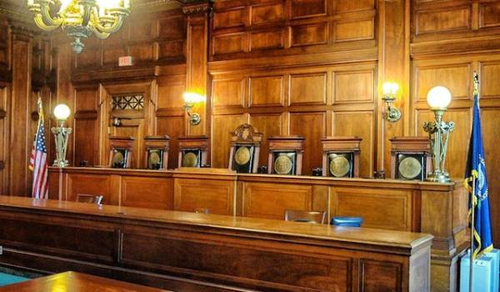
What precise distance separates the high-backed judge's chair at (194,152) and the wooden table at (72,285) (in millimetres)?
4829

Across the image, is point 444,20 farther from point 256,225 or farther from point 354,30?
point 256,225

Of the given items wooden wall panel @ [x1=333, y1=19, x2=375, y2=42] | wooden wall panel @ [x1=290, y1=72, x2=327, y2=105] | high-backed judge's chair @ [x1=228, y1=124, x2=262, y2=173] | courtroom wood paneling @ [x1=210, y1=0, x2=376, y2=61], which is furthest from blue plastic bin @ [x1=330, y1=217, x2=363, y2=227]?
wooden wall panel @ [x1=333, y1=19, x2=375, y2=42]

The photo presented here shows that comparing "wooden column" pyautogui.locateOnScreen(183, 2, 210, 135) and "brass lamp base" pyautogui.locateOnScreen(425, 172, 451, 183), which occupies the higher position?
"wooden column" pyautogui.locateOnScreen(183, 2, 210, 135)

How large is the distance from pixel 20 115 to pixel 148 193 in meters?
4.18

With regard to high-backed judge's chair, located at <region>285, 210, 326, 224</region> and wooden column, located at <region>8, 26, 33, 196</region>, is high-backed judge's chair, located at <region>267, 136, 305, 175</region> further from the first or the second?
wooden column, located at <region>8, 26, 33, 196</region>

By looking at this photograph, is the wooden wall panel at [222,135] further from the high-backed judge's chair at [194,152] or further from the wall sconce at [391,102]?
the wall sconce at [391,102]

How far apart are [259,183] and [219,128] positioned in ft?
9.06

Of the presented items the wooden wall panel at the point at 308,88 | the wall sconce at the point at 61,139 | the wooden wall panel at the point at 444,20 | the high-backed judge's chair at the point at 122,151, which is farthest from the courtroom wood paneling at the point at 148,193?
the wooden wall panel at the point at 444,20

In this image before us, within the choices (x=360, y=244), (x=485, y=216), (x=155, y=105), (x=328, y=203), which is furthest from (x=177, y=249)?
(x=155, y=105)

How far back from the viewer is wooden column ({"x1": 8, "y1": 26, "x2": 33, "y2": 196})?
9.65 m

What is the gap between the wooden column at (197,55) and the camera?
348 inches

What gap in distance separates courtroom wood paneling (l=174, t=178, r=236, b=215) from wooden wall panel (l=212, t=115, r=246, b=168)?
6.63ft

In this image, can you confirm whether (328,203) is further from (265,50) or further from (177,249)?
(265,50)

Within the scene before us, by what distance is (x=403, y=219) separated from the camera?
17.0 feet
